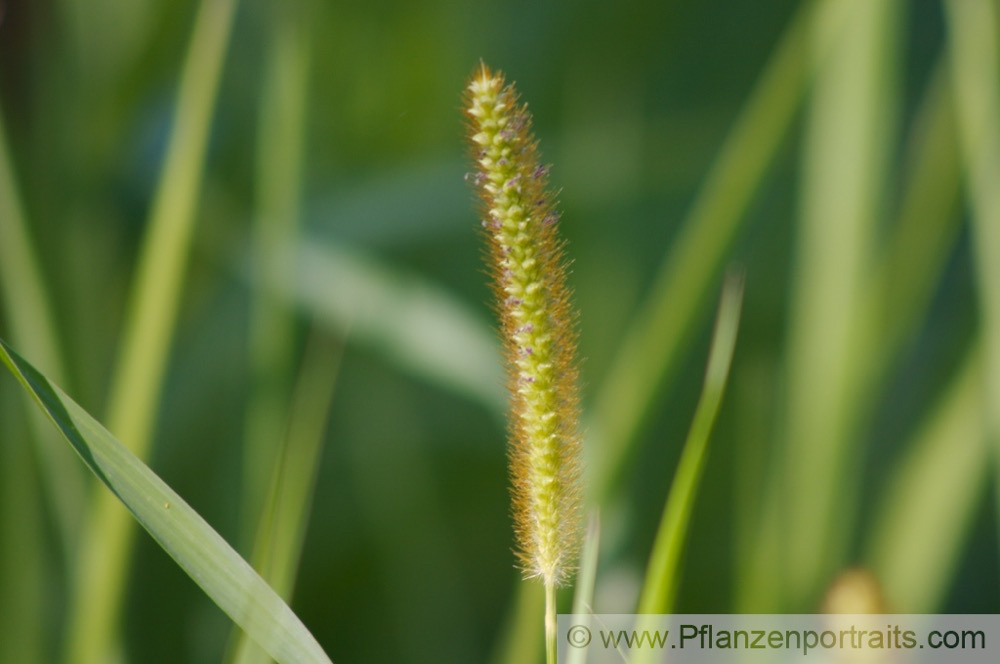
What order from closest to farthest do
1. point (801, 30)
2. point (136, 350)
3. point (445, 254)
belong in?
point (136, 350) < point (801, 30) < point (445, 254)

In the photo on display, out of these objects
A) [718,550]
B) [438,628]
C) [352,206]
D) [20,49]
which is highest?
[20,49]

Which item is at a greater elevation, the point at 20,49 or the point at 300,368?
the point at 20,49

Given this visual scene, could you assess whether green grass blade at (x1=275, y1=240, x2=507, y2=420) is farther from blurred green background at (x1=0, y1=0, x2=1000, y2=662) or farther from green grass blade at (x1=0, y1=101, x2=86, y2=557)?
green grass blade at (x1=0, y1=101, x2=86, y2=557)

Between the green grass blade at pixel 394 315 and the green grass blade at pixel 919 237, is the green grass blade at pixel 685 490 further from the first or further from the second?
Answer: the green grass blade at pixel 394 315

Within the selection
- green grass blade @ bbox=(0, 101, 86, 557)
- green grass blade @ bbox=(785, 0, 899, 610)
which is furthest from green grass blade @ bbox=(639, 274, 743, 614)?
green grass blade @ bbox=(0, 101, 86, 557)

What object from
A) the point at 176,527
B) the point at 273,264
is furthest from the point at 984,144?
the point at 176,527

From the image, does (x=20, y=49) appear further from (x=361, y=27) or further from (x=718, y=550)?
(x=718, y=550)

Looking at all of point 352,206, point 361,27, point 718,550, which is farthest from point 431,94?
point 718,550

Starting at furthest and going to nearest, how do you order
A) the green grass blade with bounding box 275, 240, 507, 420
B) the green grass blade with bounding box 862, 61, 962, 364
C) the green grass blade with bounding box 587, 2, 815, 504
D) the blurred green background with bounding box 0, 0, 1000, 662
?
the green grass blade with bounding box 275, 240, 507, 420 < the green grass blade with bounding box 862, 61, 962, 364 < the blurred green background with bounding box 0, 0, 1000, 662 < the green grass blade with bounding box 587, 2, 815, 504

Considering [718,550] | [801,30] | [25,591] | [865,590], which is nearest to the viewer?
[865,590]
